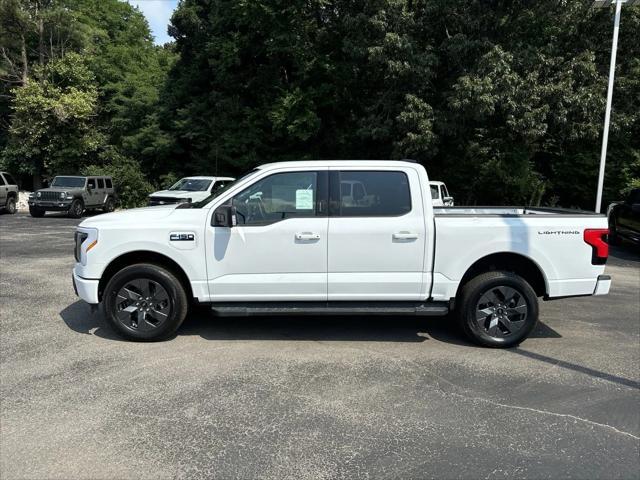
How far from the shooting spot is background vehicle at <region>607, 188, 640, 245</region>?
43.0ft

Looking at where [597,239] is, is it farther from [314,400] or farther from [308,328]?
[314,400]

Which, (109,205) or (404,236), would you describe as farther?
(109,205)

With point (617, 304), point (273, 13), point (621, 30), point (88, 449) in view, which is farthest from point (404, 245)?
point (273, 13)

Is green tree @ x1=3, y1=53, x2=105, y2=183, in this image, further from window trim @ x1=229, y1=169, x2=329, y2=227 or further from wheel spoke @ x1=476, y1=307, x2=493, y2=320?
wheel spoke @ x1=476, y1=307, x2=493, y2=320

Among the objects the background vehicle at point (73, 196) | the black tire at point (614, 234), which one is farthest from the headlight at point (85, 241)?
the background vehicle at point (73, 196)

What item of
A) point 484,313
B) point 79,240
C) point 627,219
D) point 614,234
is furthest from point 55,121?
point 484,313

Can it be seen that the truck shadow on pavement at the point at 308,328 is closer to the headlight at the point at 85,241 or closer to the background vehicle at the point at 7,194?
the headlight at the point at 85,241

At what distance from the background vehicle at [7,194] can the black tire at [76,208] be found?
2823mm

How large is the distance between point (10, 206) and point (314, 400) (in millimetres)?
22713

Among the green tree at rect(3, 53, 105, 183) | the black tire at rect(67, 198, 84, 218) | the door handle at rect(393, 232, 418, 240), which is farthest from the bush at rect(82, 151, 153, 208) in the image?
the door handle at rect(393, 232, 418, 240)

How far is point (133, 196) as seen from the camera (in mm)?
28562

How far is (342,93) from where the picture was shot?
1000 inches

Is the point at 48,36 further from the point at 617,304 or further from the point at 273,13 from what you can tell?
the point at 617,304

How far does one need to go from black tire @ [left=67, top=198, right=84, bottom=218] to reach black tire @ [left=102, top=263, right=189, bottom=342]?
17709 mm
